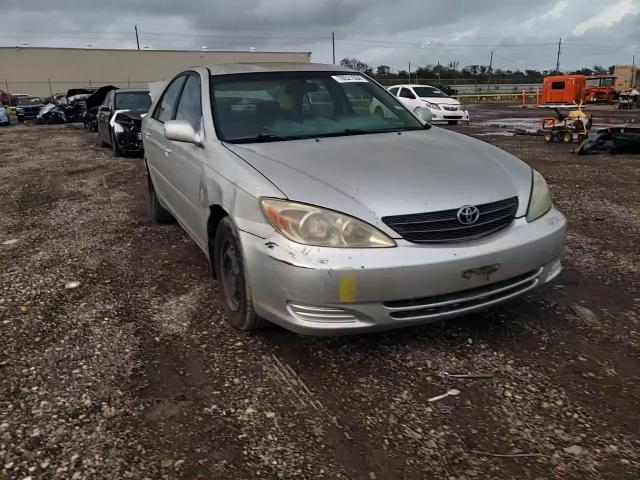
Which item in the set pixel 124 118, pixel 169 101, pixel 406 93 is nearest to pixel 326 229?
pixel 169 101

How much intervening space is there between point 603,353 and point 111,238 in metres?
4.34

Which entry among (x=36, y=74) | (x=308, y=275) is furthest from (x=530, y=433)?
(x=36, y=74)

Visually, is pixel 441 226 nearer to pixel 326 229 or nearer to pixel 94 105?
pixel 326 229

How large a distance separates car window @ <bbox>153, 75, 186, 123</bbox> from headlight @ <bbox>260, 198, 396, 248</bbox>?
2.38m

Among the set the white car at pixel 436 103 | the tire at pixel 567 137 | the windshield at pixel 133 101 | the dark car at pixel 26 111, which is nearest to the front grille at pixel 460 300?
the windshield at pixel 133 101

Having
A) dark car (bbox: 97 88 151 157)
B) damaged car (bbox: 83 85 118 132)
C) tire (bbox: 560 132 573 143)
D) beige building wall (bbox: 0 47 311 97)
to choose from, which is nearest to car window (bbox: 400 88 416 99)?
tire (bbox: 560 132 573 143)

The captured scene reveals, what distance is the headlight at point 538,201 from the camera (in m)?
2.92

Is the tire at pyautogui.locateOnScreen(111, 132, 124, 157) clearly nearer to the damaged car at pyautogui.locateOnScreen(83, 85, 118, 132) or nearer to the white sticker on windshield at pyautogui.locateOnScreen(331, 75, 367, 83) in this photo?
the damaged car at pyautogui.locateOnScreen(83, 85, 118, 132)

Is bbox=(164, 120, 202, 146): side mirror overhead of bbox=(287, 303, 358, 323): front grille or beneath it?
overhead

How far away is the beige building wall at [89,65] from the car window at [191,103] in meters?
45.4

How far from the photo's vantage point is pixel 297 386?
2664mm

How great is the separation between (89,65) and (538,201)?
58.3 metres

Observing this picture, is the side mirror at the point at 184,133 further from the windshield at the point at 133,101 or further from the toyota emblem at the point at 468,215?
the windshield at the point at 133,101

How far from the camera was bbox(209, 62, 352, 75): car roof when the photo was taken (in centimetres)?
397
